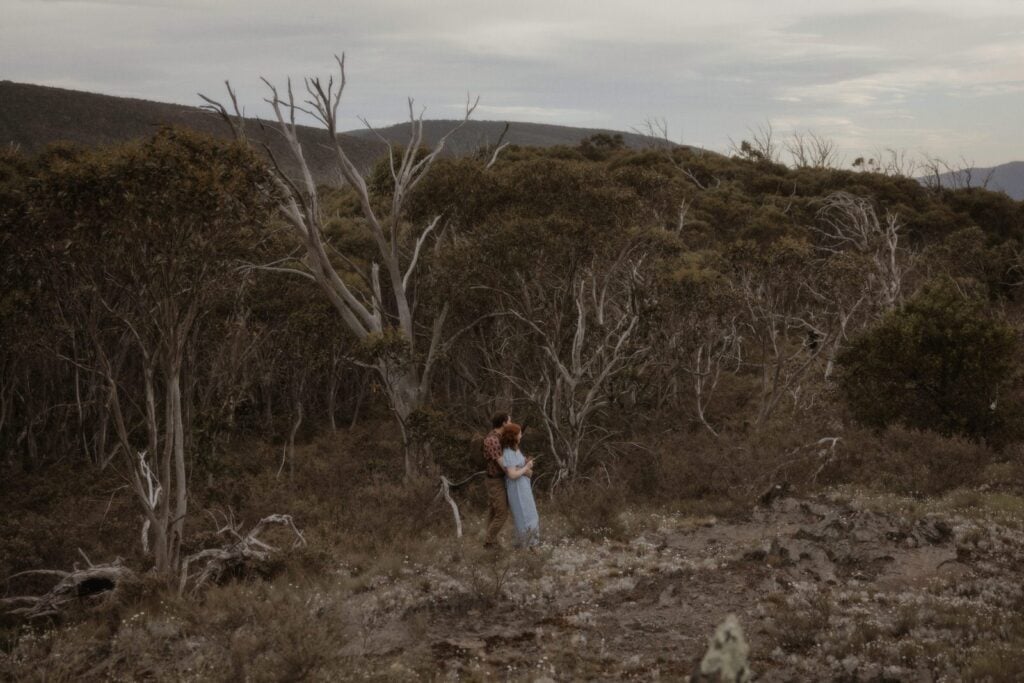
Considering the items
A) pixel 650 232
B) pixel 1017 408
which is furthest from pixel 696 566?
pixel 650 232

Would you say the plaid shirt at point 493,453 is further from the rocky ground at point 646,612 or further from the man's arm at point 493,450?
the rocky ground at point 646,612

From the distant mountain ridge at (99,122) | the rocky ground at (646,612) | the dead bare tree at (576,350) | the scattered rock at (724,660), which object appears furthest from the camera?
the distant mountain ridge at (99,122)

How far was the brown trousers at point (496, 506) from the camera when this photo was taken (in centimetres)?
1280

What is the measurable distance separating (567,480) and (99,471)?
14924 millimetres

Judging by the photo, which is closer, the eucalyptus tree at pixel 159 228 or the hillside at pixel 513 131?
the eucalyptus tree at pixel 159 228

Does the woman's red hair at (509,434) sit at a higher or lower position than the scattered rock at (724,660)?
lower

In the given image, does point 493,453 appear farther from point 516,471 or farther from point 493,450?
point 516,471

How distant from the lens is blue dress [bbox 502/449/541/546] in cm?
1272

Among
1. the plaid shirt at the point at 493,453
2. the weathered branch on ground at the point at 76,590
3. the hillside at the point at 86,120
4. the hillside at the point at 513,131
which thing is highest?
the hillside at the point at 513,131

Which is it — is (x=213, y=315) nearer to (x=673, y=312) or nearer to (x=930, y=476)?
(x=673, y=312)

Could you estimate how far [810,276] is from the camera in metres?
31.4

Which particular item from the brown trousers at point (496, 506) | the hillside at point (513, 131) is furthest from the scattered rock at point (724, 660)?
the hillside at point (513, 131)

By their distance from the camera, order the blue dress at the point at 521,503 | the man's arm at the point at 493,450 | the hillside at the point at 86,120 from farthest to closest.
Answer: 1. the hillside at the point at 86,120
2. the blue dress at the point at 521,503
3. the man's arm at the point at 493,450

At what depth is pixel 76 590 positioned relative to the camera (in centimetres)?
1280
